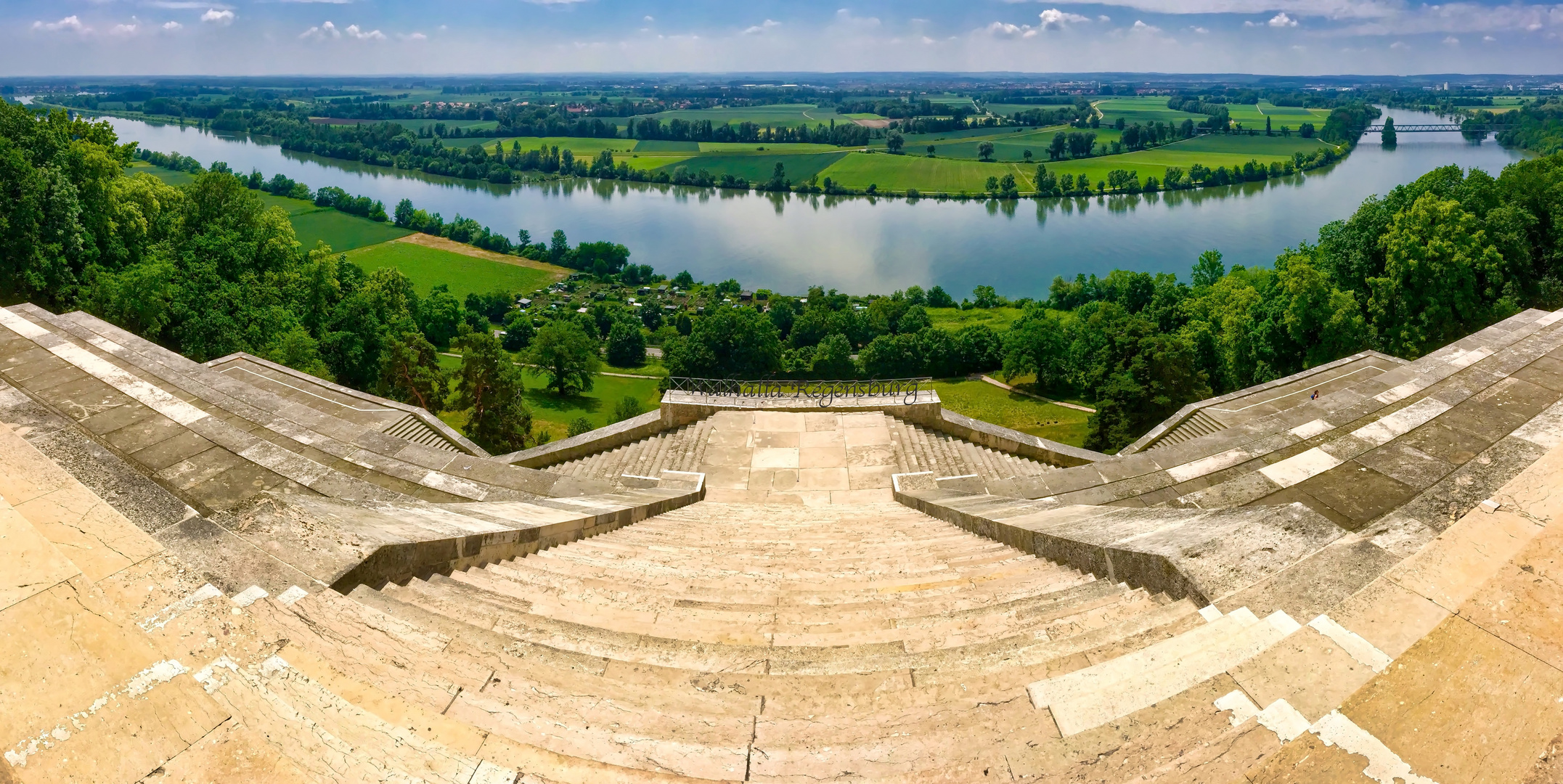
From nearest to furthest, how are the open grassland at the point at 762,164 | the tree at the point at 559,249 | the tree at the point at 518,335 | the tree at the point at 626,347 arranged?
the tree at the point at 626,347 < the tree at the point at 518,335 < the tree at the point at 559,249 < the open grassland at the point at 762,164

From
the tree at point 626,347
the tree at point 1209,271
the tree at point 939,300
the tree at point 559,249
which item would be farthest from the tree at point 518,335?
the tree at point 1209,271

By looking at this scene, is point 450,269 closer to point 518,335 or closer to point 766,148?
point 518,335

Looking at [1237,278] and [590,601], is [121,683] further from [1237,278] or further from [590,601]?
[1237,278]

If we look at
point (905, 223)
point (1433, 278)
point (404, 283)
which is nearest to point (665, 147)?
point (905, 223)

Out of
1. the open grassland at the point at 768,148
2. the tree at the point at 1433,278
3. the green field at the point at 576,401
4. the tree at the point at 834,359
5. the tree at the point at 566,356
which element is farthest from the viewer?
the open grassland at the point at 768,148

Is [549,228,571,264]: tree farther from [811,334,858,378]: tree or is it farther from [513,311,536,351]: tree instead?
[811,334,858,378]: tree

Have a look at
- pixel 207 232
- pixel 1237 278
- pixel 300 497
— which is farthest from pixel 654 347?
pixel 300 497

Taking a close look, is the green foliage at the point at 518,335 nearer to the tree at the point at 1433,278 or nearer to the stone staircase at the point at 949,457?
the stone staircase at the point at 949,457
